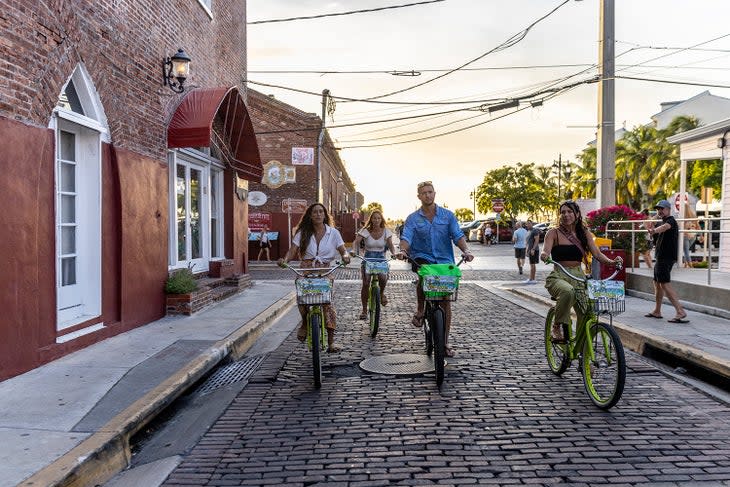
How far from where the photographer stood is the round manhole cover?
269 inches

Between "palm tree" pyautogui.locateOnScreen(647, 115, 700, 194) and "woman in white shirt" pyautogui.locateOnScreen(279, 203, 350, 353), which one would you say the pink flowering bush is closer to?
"woman in white shirt" pyautogui.locateOnScreen(279, 203, 350, 353)

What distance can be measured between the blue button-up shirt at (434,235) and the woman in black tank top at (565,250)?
0.97 meters

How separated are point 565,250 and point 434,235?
1.34m

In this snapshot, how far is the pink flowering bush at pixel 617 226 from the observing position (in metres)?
14.1

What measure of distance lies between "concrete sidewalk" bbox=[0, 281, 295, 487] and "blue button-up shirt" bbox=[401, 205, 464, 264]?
8.70 feet

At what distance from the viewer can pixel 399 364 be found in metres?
7.16

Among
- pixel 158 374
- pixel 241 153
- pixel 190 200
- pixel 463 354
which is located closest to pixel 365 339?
pixel 463 354

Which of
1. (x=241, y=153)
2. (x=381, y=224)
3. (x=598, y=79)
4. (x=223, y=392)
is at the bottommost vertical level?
(x=223, y=392)

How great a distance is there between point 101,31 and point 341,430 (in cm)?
625

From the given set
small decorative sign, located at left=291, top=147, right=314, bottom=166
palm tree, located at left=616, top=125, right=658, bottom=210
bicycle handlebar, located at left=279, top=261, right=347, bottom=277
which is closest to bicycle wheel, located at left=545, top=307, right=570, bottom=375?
bicycle handlebar, located at left=279, top=261, right=347, bottom=277

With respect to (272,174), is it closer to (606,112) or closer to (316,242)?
(606,112)

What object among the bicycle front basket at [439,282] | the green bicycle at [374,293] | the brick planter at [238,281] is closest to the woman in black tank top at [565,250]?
the bicycle front basket at [439,282]

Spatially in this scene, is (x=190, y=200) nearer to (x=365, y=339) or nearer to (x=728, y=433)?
(x=365, y=339)

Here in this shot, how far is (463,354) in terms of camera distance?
25.5ft
